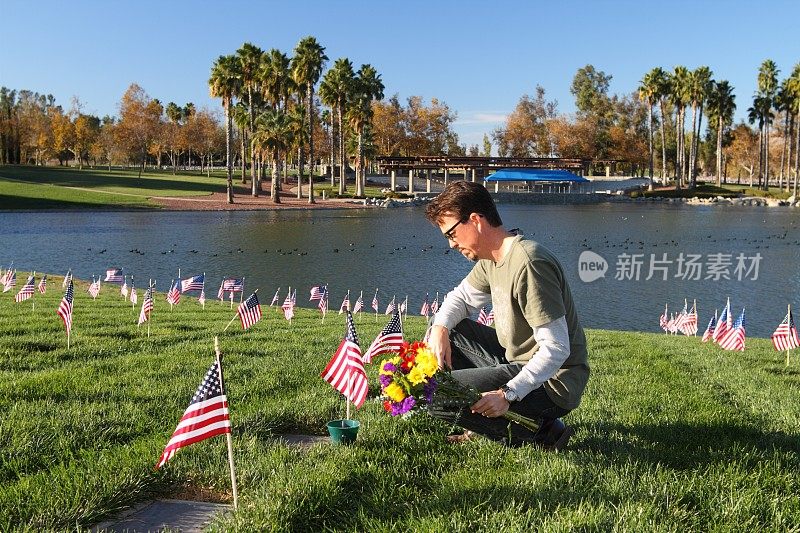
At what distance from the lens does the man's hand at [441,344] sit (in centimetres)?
489

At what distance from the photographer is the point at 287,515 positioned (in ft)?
12.3

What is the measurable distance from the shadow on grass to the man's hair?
72.6 inches

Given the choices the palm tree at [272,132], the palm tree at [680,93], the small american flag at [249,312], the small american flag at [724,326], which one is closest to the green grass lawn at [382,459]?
the small american flag at [249,312]

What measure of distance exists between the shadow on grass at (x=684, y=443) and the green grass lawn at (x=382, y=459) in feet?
0.05

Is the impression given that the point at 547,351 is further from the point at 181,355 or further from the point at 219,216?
the point at 219,216

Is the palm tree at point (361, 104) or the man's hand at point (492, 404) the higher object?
the palm tree at point (361, 104)

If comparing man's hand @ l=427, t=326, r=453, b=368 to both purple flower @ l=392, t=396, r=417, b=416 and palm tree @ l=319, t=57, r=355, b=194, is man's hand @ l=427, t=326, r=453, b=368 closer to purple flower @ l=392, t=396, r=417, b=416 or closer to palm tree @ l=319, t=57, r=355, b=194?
purple flower @ l=392, t=396, r=417, b=416

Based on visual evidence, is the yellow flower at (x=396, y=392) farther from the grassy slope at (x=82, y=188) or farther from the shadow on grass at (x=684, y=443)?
the grassy slope at (x=82, y=188)

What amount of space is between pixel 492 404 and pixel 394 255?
33699mm

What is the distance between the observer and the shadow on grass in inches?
183

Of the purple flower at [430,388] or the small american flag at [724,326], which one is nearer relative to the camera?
the purple flower at [430,388]

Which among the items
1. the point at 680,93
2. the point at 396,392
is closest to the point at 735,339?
the point at 396,392

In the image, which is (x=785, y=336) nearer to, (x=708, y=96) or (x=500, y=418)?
(x=500, y=418)

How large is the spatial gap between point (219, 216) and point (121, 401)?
2278 inches
